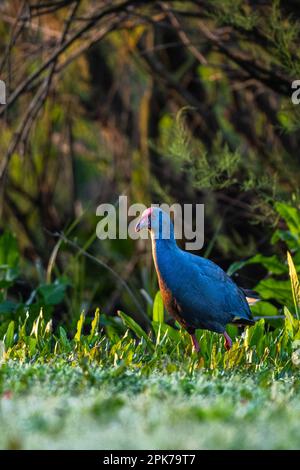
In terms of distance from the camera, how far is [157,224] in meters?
5.61

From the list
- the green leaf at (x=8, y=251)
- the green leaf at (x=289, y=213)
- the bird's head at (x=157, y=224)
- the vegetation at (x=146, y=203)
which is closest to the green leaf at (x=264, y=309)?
the vegetation at (x=146, y=203)

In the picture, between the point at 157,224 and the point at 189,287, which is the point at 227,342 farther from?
the point at 157,224

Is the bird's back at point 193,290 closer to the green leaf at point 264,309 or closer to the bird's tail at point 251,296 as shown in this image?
the bird's tail at point 251,296

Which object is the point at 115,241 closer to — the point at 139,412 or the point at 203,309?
the point at 203,309

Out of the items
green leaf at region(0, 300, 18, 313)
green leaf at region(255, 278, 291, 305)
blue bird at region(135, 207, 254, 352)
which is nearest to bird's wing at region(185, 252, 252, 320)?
blue bird at region(135, 207, 254, 352)

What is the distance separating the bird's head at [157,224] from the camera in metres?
5.60

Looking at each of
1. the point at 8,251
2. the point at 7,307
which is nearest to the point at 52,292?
the point at 7,307

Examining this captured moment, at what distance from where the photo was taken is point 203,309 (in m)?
5.48

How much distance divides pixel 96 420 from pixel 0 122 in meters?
4.99

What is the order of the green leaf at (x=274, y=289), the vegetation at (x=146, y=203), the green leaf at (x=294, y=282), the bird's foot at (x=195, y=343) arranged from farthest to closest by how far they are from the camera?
the green leaf at (x=274, y=289)
the green leaf at (x=294, y=282)
the bird's foot at (x=195, y=343)
the vegetation at (x=146, y=203)

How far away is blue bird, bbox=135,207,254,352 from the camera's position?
5473mm

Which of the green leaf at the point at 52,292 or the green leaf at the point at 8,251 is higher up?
the green leaf at the point at 8,251

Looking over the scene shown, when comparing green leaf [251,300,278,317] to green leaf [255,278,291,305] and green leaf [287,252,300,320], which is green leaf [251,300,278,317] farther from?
green leaf [287,252,300,320]
